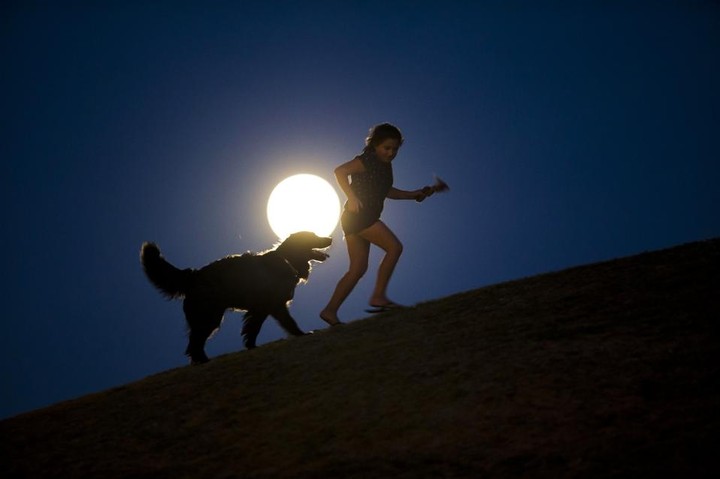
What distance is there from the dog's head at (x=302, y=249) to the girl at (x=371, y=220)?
3.14 feet

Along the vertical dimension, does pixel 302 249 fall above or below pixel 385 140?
below

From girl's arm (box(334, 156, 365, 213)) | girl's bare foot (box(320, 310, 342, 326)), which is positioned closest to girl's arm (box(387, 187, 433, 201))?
girl's arm (box(334, 156, 365, 213))

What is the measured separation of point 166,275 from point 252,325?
1128 millimetres

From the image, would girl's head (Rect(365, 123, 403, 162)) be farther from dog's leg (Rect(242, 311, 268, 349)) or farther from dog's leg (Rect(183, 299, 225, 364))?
dog's leg (Rect(183, 299, 225, 364))

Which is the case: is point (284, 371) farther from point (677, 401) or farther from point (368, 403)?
point (677, 401)

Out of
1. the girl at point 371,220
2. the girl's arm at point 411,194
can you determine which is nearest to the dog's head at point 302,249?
the girl at point 371,220

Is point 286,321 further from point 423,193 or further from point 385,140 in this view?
point 385,140

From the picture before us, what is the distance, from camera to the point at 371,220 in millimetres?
6430

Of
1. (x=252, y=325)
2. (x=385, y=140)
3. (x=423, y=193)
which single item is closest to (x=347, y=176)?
(x=385, y=140)

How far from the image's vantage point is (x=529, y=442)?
270 centimetres

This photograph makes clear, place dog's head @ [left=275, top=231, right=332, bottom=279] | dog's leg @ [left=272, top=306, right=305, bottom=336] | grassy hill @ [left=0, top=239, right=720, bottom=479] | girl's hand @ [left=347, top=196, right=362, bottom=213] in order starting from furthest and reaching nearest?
1. dog's head @ [left=275, top=231, right=332, bottom=279]
2. dog's leg @ [left=272, top=306, right=305, bottom=336]
3. girl's hand @ [left=347, top=196, right=362, bottom=213]
4. grassy hill @ [left=0, top=239, right=720, bottom=479]

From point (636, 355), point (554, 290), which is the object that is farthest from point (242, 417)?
point (554, 290)

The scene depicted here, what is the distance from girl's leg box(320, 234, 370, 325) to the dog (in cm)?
69

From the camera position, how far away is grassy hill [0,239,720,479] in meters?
2.65
